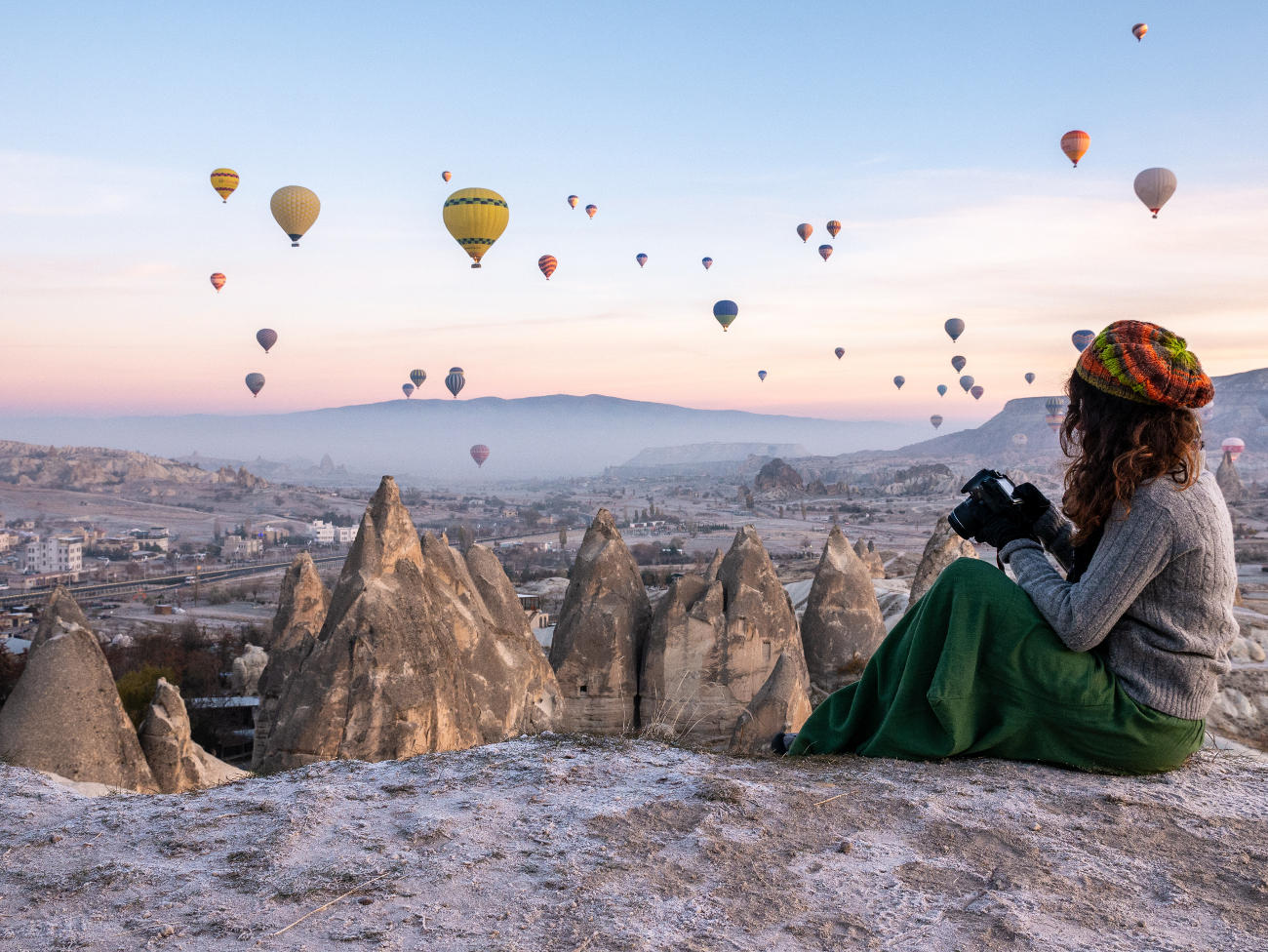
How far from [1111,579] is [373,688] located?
15.2ft

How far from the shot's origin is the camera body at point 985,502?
3338 mm

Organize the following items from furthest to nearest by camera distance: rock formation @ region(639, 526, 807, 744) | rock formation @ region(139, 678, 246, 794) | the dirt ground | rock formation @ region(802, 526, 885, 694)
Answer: rock formation @ region(802, 526, 885, 694)
rock formation @ region(639, 526, 807, 744)
rock formation @ region(139, 678, 246, 794)
the dirt ground

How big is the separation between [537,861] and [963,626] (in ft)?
4.74

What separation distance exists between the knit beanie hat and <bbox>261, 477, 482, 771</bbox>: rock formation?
449 centimetres

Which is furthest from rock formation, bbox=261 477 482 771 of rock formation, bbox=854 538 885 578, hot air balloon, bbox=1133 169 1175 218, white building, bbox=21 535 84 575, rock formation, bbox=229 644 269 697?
white building, bbox=21 535 84 575

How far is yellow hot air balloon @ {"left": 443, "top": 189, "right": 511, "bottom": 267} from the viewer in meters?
30.6

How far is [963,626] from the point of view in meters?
3.20

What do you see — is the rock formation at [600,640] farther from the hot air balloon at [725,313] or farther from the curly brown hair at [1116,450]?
the hot air balloon at [725,313]

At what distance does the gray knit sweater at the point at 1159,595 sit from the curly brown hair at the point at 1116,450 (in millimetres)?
46

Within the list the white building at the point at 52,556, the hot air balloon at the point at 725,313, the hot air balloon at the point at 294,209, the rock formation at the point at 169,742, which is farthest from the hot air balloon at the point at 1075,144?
the white building at the point at 52,556

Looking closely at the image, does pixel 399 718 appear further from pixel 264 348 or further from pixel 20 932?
pixel 264 348

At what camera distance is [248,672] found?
20.3 m

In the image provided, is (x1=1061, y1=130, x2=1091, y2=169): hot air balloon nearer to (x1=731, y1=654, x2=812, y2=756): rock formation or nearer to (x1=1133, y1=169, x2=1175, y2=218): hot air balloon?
(x1=1133, y1=169, x2=1175, y2=218): hot air balloon

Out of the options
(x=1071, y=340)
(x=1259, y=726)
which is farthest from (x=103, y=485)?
(x=1259, y=726)
